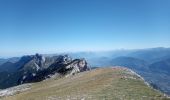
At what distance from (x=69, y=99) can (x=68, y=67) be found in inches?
4063

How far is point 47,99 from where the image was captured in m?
46.7

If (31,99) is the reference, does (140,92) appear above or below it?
above

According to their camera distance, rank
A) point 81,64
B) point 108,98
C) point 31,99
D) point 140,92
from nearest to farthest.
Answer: point 108,98 → point 140,92 → point 31,99 → point 81,64

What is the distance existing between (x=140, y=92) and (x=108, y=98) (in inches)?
226

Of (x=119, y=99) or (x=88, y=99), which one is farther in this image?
(x=88, y=99)

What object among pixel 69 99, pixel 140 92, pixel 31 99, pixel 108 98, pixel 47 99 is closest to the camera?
pixel 108 98

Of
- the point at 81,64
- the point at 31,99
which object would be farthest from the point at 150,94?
the point at 81,64

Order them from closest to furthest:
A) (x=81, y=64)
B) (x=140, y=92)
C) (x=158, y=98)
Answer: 1. (x=158, y=98)
2. (x=140, y=92)
3. (x=81, y=64)

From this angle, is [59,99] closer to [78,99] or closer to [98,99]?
[78,99]

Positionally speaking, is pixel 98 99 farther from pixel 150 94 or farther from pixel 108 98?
pixel 150 94

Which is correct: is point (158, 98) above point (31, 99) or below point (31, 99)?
above

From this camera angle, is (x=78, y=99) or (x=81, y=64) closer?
(x=78, y=99)

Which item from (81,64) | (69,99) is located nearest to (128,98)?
(69,99)

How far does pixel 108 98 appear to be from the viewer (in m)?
36.3
